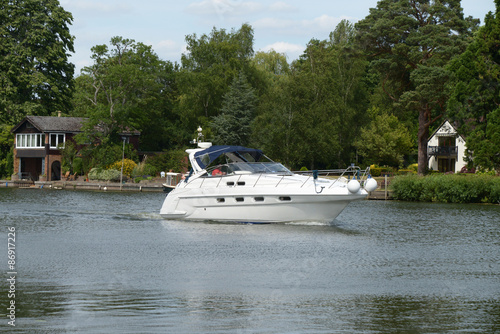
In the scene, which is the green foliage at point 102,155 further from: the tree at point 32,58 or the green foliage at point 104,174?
the tree at point 32,58

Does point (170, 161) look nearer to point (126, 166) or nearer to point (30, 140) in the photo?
point (126, 166)

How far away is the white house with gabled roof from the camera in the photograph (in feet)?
243

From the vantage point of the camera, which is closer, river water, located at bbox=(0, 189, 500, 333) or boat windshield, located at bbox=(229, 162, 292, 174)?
river water, located at bbox=(0, 189, 500, 333)

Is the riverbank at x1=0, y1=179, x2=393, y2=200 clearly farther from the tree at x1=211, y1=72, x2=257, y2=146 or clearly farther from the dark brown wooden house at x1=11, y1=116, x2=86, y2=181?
the tree at x1=211, y1=72, x2=257, y2=146

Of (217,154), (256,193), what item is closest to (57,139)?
(217,154)

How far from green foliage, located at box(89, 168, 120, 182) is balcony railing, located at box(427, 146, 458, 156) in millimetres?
35543

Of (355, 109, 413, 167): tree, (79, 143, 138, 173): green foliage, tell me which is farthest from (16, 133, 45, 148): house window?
(355, 109, 413, 167): tree

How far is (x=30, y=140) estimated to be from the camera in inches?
2926

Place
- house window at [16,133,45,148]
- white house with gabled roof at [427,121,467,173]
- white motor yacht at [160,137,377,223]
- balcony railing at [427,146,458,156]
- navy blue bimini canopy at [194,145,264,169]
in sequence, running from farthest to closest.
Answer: balcony railing at [427,146,458,156], white house with gabled roof at [427,121,467,173], house window at [16,133,45,148], navy blue bimini canopy at [194,145,264,169], white motor yacht at [160,137,377,223]

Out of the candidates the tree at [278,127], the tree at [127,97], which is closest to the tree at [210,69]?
the tree at [127,97]

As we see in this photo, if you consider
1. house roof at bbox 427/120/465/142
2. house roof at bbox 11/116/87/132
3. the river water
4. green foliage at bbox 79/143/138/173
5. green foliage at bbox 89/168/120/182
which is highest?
house roof at bbox 427/120/465/142

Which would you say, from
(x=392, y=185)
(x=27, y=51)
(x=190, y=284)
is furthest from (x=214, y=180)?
(x=27, y=51)

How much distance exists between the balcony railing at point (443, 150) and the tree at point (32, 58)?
44.5 m

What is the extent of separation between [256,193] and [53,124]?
5120 centimetres
